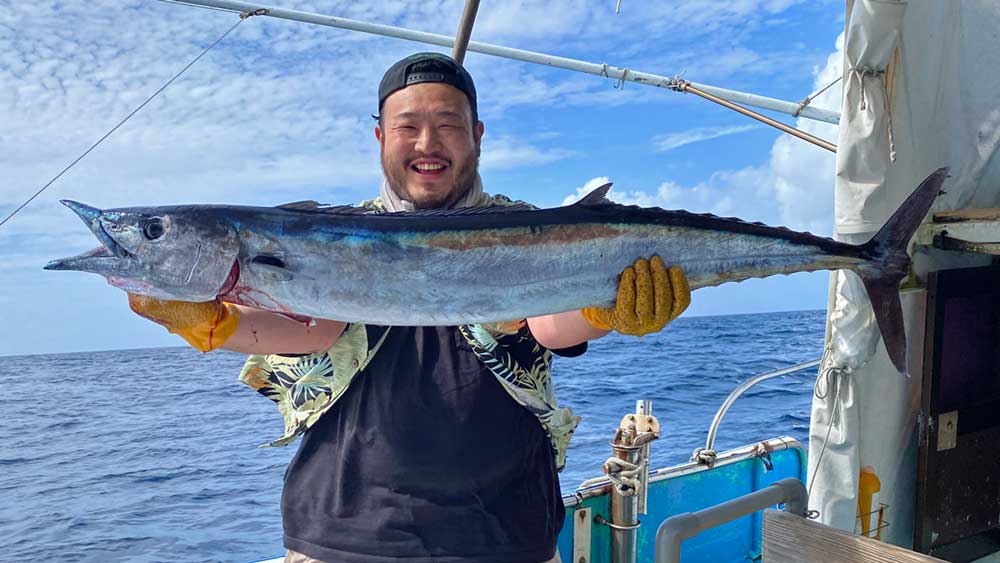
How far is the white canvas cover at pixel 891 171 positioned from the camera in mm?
3266

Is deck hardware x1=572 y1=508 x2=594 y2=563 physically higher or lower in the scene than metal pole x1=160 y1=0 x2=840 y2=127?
lower

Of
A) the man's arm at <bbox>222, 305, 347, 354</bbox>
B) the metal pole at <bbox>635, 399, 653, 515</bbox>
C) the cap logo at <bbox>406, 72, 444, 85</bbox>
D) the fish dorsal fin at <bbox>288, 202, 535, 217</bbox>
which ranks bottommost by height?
the metal pole at <bbox>635, 399, 653, 515</bbox>

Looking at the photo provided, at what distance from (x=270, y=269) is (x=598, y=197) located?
1.06 metres

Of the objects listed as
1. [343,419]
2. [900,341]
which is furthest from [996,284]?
[343,419]

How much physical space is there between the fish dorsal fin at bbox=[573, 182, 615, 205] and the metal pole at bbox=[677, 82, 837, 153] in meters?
2.66

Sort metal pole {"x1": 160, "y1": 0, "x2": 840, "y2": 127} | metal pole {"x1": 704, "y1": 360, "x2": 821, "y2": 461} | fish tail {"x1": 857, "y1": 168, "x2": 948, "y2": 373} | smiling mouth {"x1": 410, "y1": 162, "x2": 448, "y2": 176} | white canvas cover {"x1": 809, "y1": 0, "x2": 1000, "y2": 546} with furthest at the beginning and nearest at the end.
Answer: metal pole {"x1": 160, "y1": 0, "x2": 840, "y2": 127}, metal pole {"x1": 704, "y1": 360, "x2": 821, "y2": 461}, white canvas cover {"x1": 809, "y1": 0, "x2": 1000, "y2": 546}, smiling mouth {"x1": 410, "y1": 162, "x2": 448, "y2": 176}, fish tail {"x1": 857, "y1": 168, "x2": 948, "y2": 373}

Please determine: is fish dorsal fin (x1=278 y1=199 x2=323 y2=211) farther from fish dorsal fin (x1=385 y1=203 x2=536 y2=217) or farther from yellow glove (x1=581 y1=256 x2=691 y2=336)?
yellow glove (x1=581 y1=256 x2=691 y2=336)

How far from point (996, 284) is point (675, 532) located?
280cm

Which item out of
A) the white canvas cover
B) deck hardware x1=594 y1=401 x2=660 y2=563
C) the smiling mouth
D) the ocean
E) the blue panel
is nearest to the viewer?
the smiling mouth

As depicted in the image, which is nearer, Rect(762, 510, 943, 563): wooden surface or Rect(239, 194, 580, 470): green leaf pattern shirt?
Rect(762, 510, 943, 563): wooden surface

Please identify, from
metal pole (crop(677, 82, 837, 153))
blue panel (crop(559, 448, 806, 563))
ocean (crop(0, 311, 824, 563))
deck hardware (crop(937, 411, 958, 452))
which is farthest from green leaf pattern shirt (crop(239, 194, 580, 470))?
ocean (crop(0, 311, 824, 563))

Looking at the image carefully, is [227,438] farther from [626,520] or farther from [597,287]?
[597,287]

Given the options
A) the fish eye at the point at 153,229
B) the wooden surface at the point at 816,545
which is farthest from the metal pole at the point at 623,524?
the fish eye at the point at 153,229

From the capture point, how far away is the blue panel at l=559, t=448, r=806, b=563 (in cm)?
416
